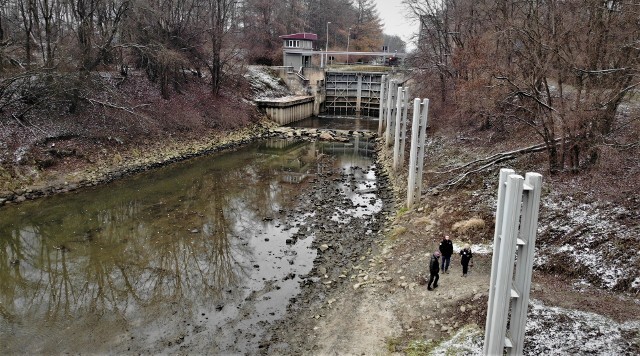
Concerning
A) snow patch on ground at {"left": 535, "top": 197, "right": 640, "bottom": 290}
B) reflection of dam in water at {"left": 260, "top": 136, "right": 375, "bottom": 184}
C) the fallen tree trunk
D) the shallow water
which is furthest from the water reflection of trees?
the shallow water

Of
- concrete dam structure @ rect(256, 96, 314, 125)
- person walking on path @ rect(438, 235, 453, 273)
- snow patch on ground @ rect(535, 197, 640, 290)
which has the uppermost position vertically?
concrete dam structure @ rect(256, 96, 314, 125)

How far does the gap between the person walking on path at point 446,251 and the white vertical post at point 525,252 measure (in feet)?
15.9

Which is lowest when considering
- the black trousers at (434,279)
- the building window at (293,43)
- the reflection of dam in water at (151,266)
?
the reflection of dam in water at (151,266)

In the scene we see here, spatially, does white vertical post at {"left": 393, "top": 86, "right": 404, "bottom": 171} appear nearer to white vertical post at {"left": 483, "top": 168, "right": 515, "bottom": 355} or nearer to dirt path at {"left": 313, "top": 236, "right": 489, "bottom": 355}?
dirt path at {"left": 313, "top": 236, "right": 489, "bottom": 355}

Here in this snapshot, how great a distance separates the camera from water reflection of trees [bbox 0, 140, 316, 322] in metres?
12.6

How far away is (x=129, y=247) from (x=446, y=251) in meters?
10.8

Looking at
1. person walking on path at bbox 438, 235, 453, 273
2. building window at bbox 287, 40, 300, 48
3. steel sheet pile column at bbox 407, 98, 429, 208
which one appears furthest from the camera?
building window at bbox 287, 40, 300, 48

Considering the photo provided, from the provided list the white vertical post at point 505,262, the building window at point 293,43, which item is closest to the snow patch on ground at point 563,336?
the white vertical post at point 505,262

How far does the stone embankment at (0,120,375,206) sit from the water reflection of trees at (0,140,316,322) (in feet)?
5.11

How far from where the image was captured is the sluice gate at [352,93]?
52.3 m

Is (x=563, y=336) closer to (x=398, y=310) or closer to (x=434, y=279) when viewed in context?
(x=434, y=279)

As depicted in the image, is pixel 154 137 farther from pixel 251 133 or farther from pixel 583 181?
pixel 583 181

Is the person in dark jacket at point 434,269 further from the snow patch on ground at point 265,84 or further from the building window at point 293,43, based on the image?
the building window at point 293,43

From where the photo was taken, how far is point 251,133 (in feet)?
124
